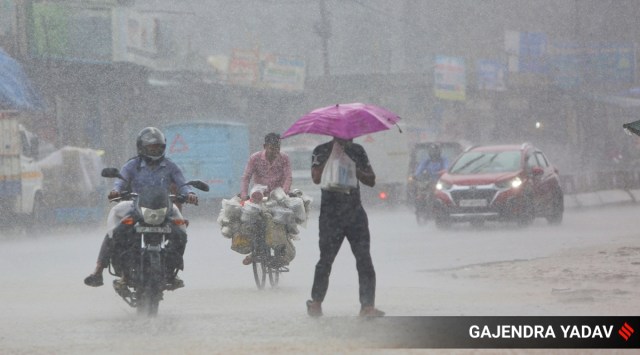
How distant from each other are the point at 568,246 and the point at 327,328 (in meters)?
9.78

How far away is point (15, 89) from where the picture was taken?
29781 mm

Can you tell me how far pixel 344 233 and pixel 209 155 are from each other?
2266cm

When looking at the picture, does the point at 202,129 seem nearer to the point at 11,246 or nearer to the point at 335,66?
the point at 11,246

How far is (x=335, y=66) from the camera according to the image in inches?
2906

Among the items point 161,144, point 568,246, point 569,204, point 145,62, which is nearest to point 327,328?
point 161,144

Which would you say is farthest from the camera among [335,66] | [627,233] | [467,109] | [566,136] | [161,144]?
[335,66]

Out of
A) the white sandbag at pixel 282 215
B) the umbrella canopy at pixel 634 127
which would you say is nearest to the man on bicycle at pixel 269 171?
the white sandbag at pixel 282 215

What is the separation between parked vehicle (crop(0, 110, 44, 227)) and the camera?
74.7 feet

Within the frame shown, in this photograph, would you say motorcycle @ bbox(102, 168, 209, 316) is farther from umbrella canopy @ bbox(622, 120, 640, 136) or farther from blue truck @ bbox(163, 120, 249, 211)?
blue truck @ bbox(163, 120, 249, 211)

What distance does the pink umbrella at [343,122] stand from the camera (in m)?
8.89

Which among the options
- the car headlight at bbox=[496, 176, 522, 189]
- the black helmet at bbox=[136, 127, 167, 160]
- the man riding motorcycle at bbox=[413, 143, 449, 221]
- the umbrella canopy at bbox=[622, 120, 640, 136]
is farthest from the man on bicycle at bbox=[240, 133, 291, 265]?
the man riding motorcycle at bbox=[413, 143, 449, 221]

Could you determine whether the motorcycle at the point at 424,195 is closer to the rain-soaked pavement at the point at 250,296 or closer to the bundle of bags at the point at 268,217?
the rain-soaked pavement at the point at 250,296

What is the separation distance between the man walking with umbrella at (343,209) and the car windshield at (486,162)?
46.1ft

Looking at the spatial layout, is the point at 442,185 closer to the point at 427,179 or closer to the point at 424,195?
the point at 424,195
